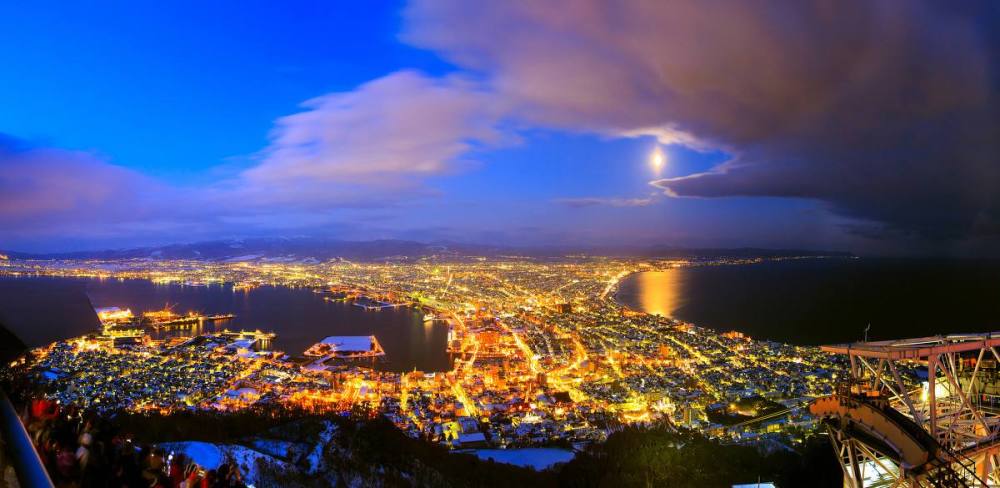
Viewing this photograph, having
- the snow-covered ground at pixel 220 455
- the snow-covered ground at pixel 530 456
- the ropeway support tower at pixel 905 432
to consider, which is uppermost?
the ropeway support tower at pixel 905 432

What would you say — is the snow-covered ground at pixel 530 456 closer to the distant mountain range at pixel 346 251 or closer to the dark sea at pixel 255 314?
the dark sea at pixel 255 314

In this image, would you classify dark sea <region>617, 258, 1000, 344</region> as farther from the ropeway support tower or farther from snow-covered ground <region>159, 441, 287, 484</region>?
snow-covered ground <region>159, 441, 287, 484</region>

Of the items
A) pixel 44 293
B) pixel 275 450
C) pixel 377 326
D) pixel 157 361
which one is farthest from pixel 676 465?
pixel 377 326

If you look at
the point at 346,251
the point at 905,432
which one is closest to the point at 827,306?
the point at 905,432

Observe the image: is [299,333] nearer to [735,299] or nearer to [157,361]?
[157,361]

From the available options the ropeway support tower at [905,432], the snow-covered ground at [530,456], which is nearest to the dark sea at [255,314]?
the ropeway support tower at [905,432]
